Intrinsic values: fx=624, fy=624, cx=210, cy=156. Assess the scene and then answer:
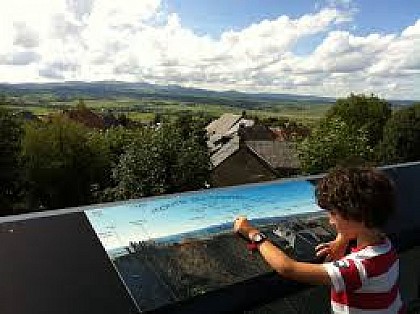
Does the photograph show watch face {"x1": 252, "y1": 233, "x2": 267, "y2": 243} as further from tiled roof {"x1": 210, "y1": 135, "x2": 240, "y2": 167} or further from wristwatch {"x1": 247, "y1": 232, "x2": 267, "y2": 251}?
tiled roof {"x1": 210, "y1": 135, "x2": 240, "y2": 167}

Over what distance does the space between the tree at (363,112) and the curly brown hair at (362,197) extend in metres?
64.4

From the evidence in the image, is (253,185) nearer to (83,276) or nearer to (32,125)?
(83,276)

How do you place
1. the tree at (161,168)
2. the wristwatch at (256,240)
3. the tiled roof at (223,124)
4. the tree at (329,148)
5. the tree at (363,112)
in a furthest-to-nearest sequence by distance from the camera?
1. the tiled roof at (223,124)
2. the tree at (363,112)
3. the tree at (329,148)
4. the tree at (161,168)
5. the wristwatch at (256,240)

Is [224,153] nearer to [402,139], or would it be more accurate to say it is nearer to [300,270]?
[402,139]

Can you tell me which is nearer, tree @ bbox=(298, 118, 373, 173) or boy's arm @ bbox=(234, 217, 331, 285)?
boy's arm @ bbox=(234, 217, 331, 285)

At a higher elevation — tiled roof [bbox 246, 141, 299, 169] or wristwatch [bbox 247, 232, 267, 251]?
wristwatch [bbox 247, 232, 267, 251]

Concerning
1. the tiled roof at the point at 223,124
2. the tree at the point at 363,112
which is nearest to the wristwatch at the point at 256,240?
the tree at the point at 363,112

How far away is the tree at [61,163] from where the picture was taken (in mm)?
46750

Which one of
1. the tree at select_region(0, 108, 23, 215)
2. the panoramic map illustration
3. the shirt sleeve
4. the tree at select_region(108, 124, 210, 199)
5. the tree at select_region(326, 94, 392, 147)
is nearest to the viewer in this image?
the shirt sleeve

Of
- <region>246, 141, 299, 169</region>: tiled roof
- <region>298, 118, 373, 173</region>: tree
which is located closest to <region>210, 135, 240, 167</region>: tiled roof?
<region>246, 141, 299, 169</region>: tiled roof

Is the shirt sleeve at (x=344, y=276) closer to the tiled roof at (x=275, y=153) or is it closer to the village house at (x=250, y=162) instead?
the village house at (x=250, y=162)

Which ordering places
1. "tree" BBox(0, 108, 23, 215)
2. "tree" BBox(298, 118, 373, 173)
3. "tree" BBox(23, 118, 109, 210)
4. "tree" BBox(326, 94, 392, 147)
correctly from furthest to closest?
"tree" BBox(326, 94, 392, 147), "tree" BBox(298, 118, 373, 173), "tree" BBox(23, 118, 109, 210), "tree" BBox(0, 108, 23, 215)

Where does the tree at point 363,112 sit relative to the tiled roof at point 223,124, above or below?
above

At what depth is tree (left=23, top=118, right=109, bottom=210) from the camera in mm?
46750
